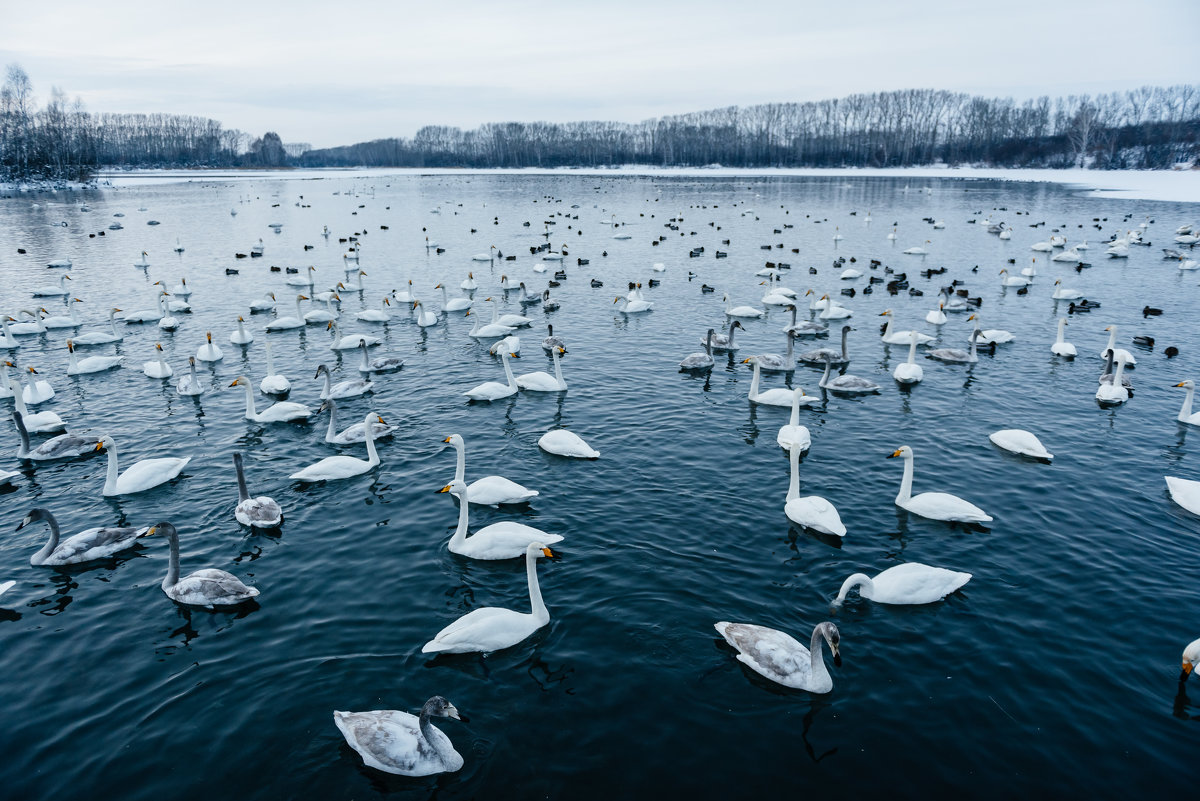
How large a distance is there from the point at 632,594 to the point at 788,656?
286cm

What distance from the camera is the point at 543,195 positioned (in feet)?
341

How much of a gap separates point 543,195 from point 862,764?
102784 mm

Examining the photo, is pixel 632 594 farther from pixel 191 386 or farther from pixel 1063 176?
pixel 1063 176

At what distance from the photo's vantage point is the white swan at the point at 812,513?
12.5m

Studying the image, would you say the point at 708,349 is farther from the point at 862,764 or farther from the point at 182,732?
the point at 182,732

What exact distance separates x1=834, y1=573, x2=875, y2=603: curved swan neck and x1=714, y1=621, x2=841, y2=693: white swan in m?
1.22

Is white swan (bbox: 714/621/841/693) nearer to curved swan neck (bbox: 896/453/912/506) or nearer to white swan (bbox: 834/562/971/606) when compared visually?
white swan (bbox: 834/562/971/606)

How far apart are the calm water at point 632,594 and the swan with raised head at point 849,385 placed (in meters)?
0.45

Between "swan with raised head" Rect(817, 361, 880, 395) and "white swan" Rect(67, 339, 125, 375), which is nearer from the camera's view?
"swan with raised head" Rect(817, 361, 880, 395)

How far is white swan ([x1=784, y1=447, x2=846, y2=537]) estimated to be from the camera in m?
12.5

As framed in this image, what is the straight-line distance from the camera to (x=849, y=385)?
68.0 ft

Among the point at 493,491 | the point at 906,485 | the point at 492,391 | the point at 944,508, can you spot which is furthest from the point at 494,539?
the point at 492,391

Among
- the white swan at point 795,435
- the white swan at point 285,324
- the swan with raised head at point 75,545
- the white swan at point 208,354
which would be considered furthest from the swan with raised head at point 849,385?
the white swan at point 285,324

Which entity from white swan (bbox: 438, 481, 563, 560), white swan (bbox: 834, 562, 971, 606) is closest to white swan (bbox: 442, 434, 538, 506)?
white swan (bbox: 438, 481, 563, 560)
